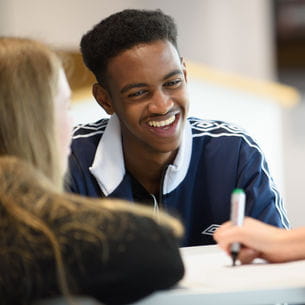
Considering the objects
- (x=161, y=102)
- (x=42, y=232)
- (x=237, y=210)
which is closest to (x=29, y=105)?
(x=42, y=232)

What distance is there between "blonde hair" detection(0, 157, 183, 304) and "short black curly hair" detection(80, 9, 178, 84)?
889 millimetres

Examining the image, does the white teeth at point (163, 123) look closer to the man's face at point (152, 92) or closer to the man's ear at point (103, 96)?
the man's face at point (152, 92)

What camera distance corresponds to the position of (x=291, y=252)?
1540mm

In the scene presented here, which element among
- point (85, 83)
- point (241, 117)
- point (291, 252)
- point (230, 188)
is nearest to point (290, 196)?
point (241, 117)

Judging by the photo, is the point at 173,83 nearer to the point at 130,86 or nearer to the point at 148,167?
the point at 130,86

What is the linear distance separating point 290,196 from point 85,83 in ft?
8.62

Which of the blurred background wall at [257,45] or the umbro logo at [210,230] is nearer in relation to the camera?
the umbro logo at [210,230]

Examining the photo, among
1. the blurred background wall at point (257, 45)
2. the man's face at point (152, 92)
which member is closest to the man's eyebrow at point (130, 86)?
the man's face at point (152, 92)

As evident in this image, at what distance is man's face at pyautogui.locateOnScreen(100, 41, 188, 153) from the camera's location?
2004 millimetres

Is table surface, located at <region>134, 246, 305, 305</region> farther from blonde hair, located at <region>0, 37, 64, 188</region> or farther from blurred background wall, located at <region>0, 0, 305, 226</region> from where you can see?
blurred background wall, located at <region>0, 0, 305, 226</region>

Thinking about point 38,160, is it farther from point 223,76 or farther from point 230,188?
point 223,76

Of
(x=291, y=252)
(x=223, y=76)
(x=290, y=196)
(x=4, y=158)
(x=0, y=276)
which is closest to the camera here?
(x=0, y=276)

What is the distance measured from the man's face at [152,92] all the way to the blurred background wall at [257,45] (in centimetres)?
190

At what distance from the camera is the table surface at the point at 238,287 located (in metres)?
1.26
